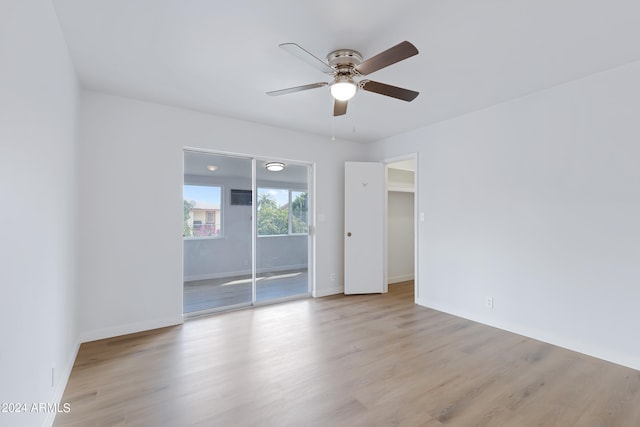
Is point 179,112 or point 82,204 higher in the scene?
point 179,112

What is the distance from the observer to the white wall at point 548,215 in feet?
8.54

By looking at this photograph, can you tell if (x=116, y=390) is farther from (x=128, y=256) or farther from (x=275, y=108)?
(x=275, y=108)

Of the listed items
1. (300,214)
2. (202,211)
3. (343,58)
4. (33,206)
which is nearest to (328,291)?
(300,214)

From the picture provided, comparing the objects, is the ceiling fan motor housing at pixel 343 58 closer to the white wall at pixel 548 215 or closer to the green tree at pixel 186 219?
the white wall at pixel 548 215

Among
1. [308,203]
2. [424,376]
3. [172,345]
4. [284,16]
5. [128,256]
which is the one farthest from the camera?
[308,203]

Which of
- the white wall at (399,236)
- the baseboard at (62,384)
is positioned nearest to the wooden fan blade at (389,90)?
the baseboard at (62,384)

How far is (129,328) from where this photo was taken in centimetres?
327

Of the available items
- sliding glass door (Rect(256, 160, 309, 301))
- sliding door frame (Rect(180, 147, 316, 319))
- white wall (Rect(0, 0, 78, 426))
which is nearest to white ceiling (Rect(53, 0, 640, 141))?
white wall (Rect(0, 0, 78, 426))

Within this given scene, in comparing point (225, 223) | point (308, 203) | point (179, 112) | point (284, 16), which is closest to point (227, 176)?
point (225, 223)

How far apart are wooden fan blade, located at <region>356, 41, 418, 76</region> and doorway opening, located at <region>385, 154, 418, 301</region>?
369cm

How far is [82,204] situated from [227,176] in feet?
5.36

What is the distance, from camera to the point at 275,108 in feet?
11.8

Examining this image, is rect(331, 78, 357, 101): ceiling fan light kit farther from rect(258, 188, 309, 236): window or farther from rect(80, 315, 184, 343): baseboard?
rect(80, 315, 184, 343): baseboard

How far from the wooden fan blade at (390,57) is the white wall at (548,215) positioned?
2.17 metres
